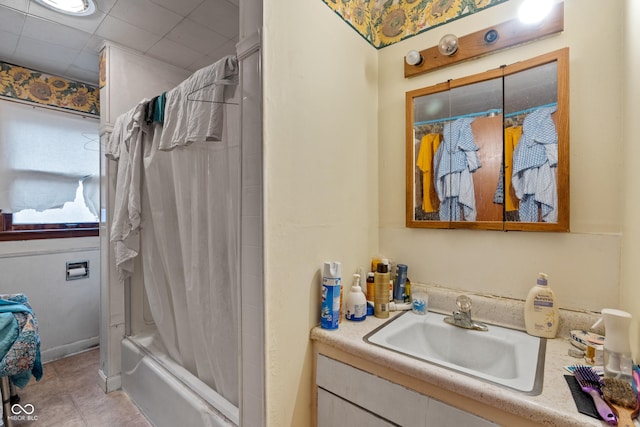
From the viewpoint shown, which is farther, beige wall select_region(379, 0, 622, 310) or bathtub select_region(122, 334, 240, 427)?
bathtub select_region(122, 334, 240, 427)

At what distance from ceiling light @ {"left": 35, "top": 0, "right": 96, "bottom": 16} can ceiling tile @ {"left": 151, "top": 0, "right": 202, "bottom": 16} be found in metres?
0.39

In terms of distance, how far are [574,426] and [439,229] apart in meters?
0.80

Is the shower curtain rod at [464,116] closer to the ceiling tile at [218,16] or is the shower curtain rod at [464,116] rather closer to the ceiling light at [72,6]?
the ceiling tile at [218,16]

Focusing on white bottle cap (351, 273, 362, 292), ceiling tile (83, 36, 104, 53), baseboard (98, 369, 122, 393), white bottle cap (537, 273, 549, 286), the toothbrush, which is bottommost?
baseboard (98, 369, 122, 393)

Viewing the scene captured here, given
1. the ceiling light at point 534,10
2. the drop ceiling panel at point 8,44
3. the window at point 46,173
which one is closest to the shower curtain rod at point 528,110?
the ceiling light at point 534,10

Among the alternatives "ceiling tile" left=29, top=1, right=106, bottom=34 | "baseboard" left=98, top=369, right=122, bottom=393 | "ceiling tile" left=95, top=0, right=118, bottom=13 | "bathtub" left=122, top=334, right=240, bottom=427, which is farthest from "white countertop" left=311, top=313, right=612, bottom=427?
"ceiling tile" left=29, top=1, right=106, bottom=34

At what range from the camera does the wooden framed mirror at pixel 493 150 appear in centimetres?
104

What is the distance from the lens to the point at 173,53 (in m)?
2.11

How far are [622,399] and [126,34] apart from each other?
2.84 metres

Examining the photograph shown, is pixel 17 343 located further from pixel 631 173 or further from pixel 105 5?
pixel 631 173

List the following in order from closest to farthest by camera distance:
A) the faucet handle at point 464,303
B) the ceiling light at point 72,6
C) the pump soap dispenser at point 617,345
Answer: the pump soap dispenser at point 617,345 → the faucet handle at point 464,303 → the ceiling light at point 72,6

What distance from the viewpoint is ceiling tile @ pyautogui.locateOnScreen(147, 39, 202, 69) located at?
200 cm

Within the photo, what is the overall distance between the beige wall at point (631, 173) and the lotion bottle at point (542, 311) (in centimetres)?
19

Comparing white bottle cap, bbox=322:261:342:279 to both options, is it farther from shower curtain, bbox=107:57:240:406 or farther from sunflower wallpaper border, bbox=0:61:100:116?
sunflower wallpaper border, bbox=0:61:100:116
